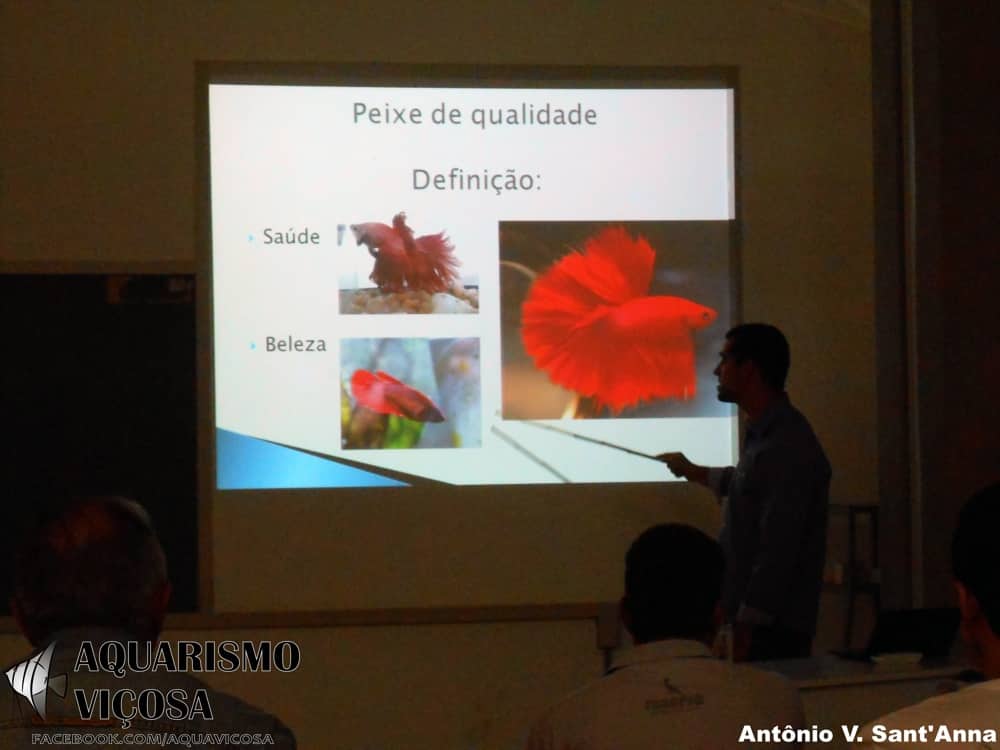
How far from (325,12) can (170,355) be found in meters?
1.18

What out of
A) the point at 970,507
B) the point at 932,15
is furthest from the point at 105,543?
the point at 932,15

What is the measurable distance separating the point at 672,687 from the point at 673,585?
→ 19cm

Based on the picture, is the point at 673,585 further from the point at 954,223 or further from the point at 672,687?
the point at 954,223

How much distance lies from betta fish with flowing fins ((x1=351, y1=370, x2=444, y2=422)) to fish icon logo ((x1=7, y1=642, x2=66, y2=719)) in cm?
230

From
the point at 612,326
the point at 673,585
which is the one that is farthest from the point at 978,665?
the point at 612,326

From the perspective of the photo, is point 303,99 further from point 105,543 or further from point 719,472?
point 105,543

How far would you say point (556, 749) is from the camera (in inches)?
69.3

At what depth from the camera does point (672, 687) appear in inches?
69.1

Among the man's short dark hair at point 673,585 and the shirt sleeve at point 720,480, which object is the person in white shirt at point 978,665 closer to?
the man's short dark hair at point 673,585

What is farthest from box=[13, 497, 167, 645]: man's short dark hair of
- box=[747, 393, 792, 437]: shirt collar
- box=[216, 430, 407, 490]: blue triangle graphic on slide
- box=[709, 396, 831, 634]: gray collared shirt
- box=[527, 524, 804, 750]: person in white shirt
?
box=[216, 430, 407, 490]: blue triangle graphic on slide

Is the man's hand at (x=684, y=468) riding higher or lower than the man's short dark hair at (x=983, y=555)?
lower

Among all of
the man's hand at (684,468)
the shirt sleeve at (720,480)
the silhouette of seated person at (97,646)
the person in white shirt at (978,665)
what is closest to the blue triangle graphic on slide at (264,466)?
the man's hand at (684,468)

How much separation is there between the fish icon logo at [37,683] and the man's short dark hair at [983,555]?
3.53 feet

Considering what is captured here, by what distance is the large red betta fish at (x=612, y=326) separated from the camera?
3.80 m
